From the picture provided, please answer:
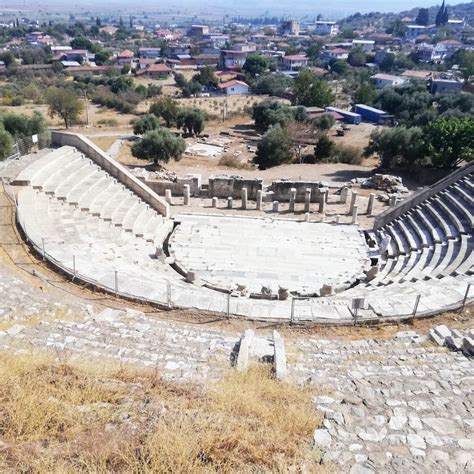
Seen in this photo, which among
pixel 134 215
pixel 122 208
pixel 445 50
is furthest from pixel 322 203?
pixel 445 50

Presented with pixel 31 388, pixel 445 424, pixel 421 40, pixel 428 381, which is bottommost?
pixel 421 40

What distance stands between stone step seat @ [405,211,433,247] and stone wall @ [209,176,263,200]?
835cm

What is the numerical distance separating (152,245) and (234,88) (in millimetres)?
74566

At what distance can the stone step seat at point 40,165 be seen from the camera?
18.6 m

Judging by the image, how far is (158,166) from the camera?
111 feet

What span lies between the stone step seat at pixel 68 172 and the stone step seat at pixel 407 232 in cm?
1512

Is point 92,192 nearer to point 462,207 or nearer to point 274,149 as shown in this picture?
point 462,207

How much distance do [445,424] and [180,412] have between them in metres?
4.12

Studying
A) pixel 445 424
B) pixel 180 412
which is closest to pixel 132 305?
pixel 180 412

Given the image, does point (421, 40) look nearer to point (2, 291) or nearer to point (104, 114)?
point (104, 114)

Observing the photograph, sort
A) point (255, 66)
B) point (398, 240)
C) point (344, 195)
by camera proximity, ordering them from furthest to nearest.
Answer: point (255, 66), point (344, 195), point (398, 240)

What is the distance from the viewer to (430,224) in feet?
64.4

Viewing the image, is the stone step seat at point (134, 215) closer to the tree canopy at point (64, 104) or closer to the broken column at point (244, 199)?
the broken column at point (244, 199)

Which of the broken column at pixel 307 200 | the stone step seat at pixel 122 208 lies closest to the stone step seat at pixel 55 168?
the stone step seat at pixel 122 208
